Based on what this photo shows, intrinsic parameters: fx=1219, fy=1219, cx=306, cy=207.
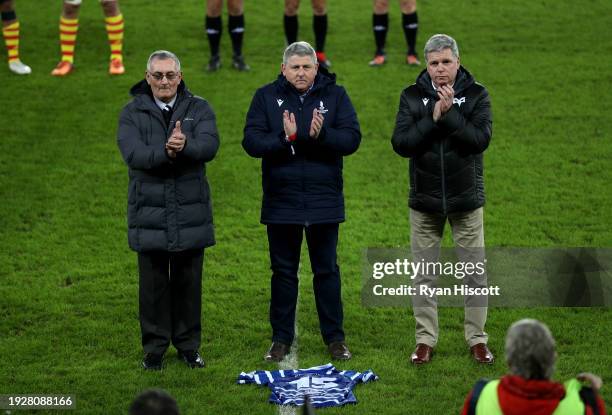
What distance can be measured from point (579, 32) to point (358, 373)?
1060 centimetres

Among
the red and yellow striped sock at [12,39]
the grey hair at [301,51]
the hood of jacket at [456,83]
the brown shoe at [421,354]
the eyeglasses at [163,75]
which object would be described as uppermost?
the red and yellow striped sock at [12,39]

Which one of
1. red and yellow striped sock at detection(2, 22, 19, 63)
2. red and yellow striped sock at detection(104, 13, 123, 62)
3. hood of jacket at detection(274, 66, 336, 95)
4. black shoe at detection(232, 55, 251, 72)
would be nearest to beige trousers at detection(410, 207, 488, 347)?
hood of jacket at detection(274, 66, 336, 95)

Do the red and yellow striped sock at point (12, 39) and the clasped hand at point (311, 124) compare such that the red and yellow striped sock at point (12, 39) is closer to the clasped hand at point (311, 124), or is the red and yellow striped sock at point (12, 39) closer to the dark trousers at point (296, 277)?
the dark trousers at point (296, 277)

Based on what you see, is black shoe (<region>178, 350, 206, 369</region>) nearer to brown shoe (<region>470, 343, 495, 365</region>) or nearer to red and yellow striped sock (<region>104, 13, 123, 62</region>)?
brown shoe (<region>470, 343, 495, 365</region>)

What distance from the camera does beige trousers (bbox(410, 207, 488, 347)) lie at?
8508 millimetres

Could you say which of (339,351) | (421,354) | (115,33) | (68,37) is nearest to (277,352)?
(339,351)

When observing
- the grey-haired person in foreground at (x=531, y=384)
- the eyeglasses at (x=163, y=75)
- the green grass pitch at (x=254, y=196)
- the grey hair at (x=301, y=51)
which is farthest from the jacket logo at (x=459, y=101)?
the grey-haired person in foreground at (x=531, y=384)

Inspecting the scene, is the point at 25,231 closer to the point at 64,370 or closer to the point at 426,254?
the point at 64,370

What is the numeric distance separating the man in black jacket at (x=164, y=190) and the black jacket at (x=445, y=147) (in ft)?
4.37

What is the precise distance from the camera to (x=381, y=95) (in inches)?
599

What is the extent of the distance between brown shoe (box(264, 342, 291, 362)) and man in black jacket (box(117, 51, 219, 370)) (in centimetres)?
66

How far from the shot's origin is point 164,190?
816cm

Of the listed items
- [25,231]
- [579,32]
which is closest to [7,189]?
[25,231]

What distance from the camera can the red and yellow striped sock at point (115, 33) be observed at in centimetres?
1557
